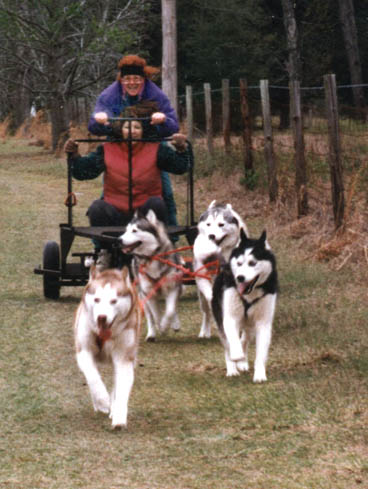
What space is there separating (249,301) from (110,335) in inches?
57.8

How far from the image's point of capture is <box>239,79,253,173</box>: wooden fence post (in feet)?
51.7

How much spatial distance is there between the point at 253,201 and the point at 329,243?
4564mm

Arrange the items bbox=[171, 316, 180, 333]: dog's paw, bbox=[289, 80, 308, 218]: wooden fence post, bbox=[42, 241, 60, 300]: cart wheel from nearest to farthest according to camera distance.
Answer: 1. bbox=[171, 316, 180, 333]: dog's paw
2. bbox=[42, 241, 60, 300]: cart wheel
3. bbox=[289, 80, 308, 218]: wooden fence post

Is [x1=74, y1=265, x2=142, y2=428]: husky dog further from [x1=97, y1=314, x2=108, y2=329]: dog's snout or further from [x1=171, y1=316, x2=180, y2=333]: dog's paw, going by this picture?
[x1=171, y1=316, x2=180, y2=333]: dog's paw

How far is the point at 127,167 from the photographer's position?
9.03 meters

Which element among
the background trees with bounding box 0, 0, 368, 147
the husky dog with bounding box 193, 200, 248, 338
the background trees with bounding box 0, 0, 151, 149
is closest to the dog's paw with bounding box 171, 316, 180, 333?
the husky dog with bounding box 193, 200, 248, 338

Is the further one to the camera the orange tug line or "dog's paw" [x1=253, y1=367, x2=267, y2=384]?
the orange tug line

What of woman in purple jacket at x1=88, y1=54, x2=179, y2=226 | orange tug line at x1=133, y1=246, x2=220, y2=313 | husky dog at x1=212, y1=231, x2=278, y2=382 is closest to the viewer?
husky dog at x1=212, y1=231, x2=278, y2=382

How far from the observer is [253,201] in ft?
52.5

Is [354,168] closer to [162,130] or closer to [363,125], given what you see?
[363,125]

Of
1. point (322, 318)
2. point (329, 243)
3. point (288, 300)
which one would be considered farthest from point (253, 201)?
point (322, 318)

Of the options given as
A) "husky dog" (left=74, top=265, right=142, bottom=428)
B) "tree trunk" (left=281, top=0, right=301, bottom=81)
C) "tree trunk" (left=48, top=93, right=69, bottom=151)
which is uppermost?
"tree trunk" (left=281, top=0, right=301, bottom=81)

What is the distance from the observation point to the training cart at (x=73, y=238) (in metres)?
8.66

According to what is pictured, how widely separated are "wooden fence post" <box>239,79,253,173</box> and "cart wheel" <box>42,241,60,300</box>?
6.40 meters
